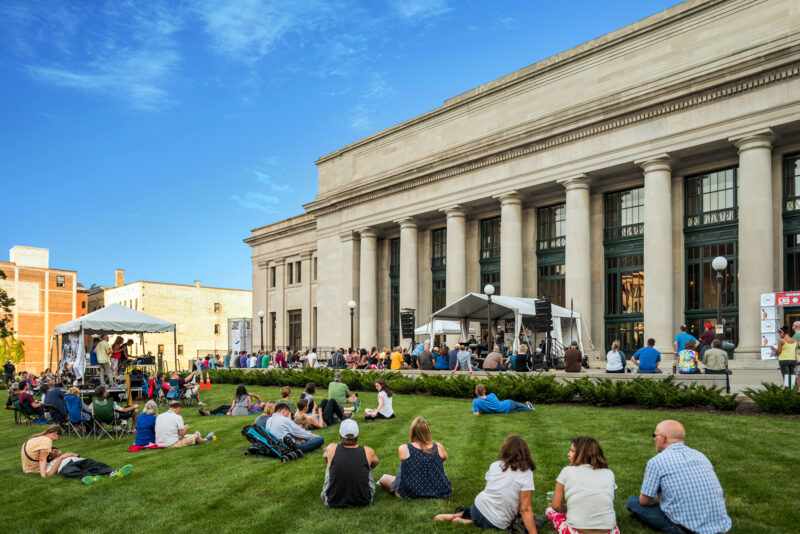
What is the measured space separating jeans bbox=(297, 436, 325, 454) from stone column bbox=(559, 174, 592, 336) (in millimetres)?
20986

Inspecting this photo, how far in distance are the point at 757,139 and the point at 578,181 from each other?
26.9 ft

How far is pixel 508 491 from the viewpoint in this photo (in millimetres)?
7500

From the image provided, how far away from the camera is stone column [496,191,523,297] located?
34406 mm

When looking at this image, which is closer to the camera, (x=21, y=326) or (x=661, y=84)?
(x=661, y=84)

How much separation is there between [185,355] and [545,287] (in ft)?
204

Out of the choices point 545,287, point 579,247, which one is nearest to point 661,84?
point 579,247

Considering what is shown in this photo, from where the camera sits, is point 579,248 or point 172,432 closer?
point 172,432

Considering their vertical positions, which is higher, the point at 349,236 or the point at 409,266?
the point at 349,236

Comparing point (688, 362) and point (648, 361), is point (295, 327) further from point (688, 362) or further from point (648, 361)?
point (688, 362)

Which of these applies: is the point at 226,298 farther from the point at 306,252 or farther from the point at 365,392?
the point at 365,392

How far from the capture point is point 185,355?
84312 millimetres

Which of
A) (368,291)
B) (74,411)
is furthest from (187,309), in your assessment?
(74,411)

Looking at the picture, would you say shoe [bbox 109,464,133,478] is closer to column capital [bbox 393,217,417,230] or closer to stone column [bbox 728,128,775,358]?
stone column [bbox 728,128,775,358]

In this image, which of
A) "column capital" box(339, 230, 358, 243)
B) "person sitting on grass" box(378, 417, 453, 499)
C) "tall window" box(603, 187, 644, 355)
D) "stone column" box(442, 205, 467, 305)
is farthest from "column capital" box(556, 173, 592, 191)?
"person sitting on grass" box(378, 417, 453, 499)
